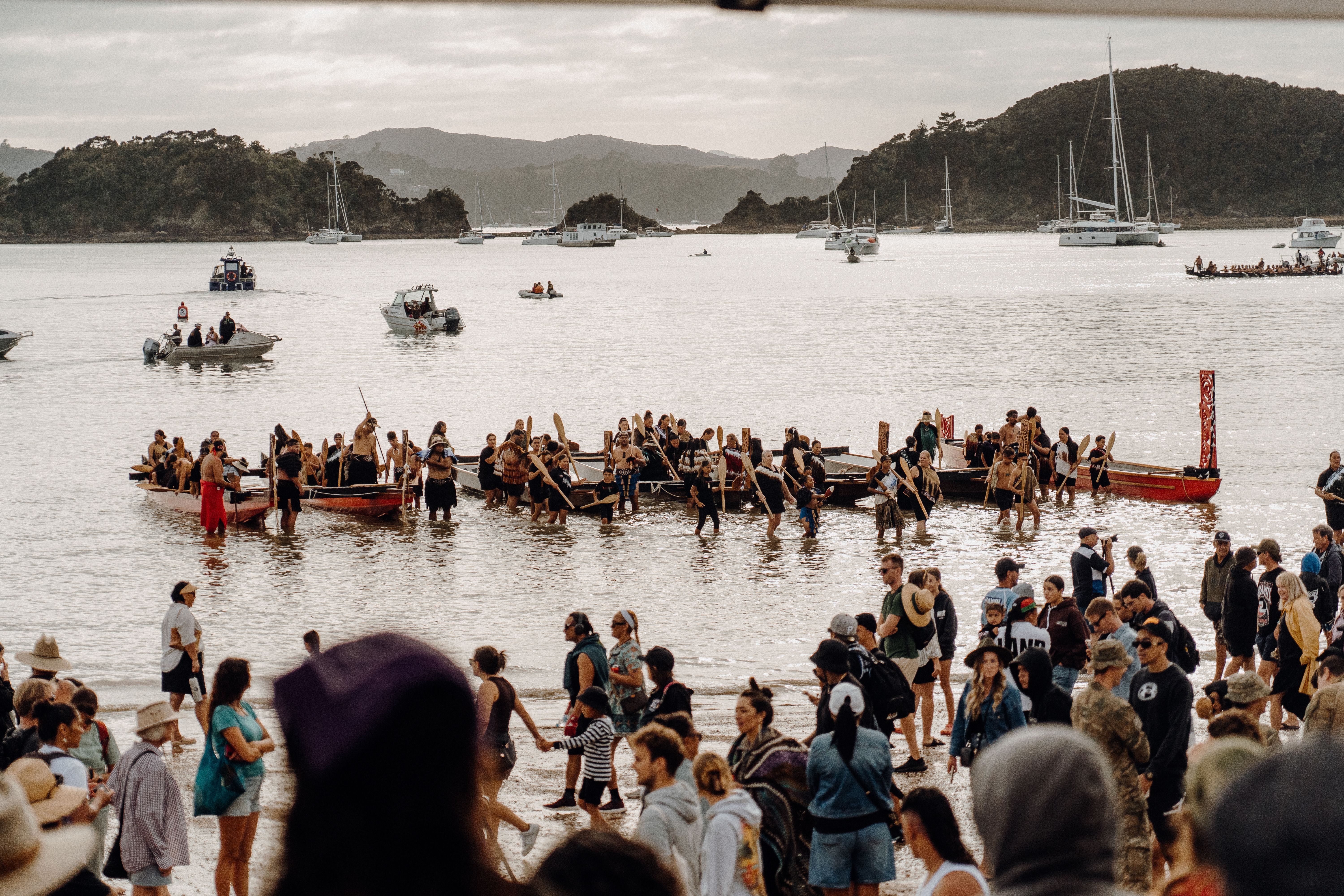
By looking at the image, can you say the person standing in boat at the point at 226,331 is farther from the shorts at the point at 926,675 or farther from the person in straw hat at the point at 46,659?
the shorts at the point at 926,675

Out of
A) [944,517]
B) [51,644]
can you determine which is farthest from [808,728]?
[944,517]

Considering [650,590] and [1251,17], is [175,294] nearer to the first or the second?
[650,590]

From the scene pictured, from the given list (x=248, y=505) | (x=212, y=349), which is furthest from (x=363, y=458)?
(x=212, y=349)

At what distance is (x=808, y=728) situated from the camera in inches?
413

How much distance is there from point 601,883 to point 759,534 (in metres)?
19.2

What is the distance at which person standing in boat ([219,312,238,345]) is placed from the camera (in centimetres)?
5928

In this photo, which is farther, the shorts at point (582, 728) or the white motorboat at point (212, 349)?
the white motorboat at point (212, 349)

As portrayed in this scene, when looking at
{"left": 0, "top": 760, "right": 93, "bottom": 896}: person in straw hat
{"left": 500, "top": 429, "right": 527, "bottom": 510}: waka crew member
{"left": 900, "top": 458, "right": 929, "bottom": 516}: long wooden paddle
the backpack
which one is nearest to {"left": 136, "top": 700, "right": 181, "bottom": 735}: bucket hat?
the backpack

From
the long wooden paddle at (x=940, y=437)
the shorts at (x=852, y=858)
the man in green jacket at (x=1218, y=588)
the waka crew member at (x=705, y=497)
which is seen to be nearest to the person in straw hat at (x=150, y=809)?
the shorts at (x=852, y=858)

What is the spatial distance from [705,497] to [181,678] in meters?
11.4

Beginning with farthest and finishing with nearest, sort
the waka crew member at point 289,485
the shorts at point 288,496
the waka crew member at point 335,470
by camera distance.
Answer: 1. the waka crew member at point 335,470
2. the shorts at point 288,496
3. the waka crew member at point 289,485

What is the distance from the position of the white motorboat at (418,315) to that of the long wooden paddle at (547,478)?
49.8 m

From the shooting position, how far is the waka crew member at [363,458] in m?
A: 23.0

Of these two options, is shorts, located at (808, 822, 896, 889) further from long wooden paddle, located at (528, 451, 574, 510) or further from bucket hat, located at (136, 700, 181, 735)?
long wooden paddle, located at (528, 451, 574, 510)
